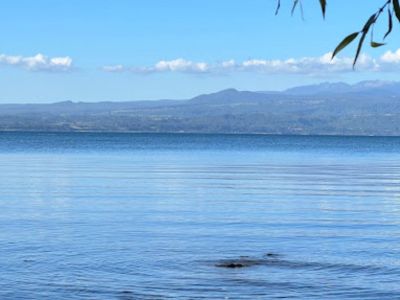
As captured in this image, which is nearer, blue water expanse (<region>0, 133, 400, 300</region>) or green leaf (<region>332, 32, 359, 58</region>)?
green leaf (<region>332, 32, 359, 58</region>)

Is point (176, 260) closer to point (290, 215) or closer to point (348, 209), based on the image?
point (290, 215)

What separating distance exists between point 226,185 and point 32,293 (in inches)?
1251

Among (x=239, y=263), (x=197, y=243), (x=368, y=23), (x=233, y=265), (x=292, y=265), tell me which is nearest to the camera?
(x=368, y=23)

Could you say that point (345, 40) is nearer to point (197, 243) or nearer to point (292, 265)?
point (292, 265)

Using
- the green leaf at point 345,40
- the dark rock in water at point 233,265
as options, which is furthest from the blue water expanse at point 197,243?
the green leaf at point 345,40

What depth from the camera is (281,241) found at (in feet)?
83.4

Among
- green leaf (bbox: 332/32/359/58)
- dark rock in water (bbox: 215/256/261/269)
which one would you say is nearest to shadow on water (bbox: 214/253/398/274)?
dark rock in water (bbox: 215/256/261/269)

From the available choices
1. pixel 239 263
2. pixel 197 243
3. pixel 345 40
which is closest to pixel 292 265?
pixel 239 263

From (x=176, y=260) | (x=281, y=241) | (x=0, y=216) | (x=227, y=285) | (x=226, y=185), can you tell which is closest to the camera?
(x=227, y=285)

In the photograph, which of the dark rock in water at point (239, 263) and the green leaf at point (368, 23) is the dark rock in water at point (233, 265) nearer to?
the dark rock in water at point (239, 263)

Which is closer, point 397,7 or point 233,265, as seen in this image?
point 397,7

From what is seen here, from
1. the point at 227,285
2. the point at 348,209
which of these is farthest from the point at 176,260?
the point at 348,209

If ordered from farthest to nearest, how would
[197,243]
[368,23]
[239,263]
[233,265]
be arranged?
[197,243]
[239,263]
[233,265]
[368,23]

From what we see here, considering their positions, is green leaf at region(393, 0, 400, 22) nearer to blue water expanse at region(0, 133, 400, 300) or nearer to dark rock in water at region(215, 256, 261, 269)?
blue water expanse at region(0, 133, 400, 300)
